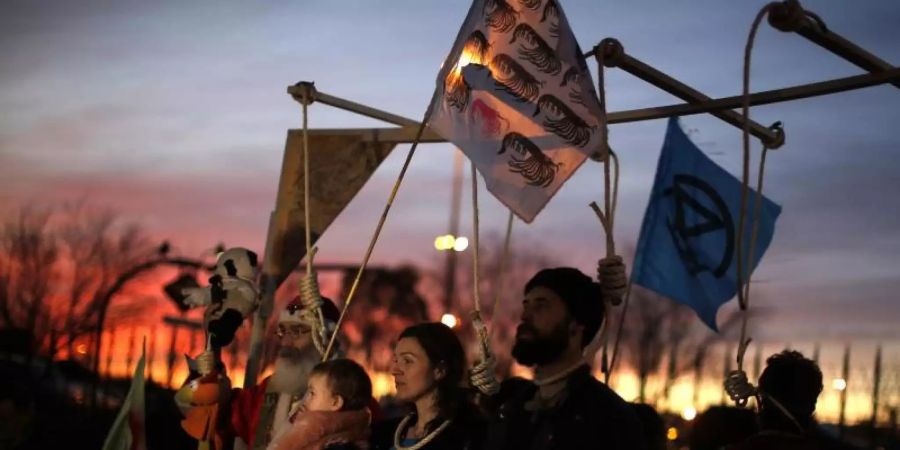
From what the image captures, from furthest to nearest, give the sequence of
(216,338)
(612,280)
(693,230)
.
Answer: (216,338)
(693,230)
(612,280)

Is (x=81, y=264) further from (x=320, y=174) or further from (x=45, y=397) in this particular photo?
(x=320, y=174)

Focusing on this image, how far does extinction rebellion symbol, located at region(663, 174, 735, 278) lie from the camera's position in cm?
604

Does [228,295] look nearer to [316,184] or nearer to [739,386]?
[316,184]

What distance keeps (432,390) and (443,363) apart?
0.33 feet

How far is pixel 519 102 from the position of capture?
5285 mm

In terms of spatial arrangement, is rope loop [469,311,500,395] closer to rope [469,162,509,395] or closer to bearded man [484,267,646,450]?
rope [469,162,509,395]

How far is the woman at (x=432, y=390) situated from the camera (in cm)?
511

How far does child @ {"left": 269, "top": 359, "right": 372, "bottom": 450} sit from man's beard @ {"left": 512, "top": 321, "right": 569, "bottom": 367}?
0.97 m

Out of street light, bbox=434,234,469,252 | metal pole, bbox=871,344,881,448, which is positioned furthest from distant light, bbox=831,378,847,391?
street light, bbox=434,234,469,252

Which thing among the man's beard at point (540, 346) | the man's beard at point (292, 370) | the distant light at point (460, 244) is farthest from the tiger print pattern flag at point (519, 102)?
the distant light at point (460, 244)

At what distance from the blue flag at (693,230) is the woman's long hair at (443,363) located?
104 centimetres

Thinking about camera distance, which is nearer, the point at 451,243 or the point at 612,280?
the point at 612,280

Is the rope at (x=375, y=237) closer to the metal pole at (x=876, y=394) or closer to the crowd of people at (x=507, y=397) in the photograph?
the crowd of people at (x=507, y=397)

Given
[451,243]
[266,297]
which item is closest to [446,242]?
[451,243]
